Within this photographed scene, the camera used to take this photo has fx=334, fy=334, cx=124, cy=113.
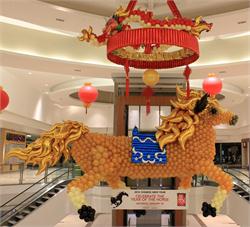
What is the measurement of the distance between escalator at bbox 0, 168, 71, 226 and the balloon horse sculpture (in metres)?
5.10

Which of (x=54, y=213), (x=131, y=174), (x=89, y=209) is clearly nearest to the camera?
(x=89, y=209)

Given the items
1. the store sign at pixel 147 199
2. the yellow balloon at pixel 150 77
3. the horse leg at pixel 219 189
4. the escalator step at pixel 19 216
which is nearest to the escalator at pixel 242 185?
the escalator step at pixel 19 216

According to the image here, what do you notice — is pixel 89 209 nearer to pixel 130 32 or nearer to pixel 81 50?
pixel 130 32

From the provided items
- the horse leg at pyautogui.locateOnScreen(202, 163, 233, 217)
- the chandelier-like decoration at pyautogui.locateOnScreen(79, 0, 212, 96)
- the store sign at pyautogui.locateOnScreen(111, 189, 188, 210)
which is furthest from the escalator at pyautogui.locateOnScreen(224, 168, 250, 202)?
the chandelier-like decoration at pyautogui.locateOnScreen(79, 0, 212, 96)

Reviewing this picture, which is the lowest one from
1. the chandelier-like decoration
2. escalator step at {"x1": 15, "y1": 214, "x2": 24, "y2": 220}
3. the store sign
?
escalator step at {"x1": 15, "y1": 214, "x2": 24, "y2": 220}

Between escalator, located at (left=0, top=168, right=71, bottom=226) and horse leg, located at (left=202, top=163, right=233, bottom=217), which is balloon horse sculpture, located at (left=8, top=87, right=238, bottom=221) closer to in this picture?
horse leg, located at (left=202, top=163, right=233, bottom=217)

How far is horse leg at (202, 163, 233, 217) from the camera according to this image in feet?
8.50

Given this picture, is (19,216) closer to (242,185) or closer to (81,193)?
(81,193)

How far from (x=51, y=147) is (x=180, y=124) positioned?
3.44 feet

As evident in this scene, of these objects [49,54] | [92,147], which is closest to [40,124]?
[49,54]

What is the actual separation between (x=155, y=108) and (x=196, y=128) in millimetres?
2981

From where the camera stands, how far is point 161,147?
103 inches

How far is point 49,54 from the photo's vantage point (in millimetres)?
6828

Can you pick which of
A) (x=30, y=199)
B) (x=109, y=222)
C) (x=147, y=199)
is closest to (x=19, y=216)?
(x=30, y=199)
